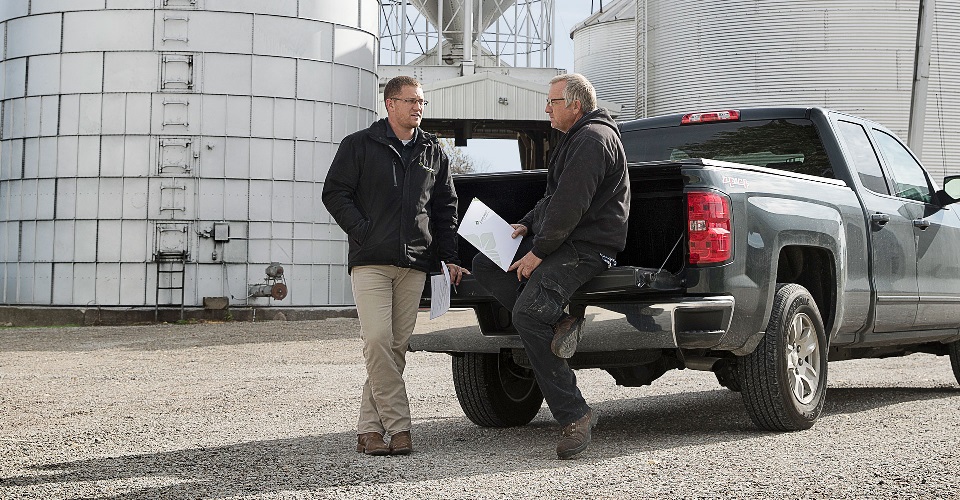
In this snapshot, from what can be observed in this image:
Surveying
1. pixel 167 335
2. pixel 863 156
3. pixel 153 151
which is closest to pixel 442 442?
pixel 863 156

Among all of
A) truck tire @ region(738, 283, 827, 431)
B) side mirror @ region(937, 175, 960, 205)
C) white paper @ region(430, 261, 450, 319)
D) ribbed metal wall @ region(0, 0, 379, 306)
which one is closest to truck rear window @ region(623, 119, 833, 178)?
truck tire @ region(738, 283, 827, 431)

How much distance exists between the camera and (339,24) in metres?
26.3

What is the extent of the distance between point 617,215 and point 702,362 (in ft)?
4.12

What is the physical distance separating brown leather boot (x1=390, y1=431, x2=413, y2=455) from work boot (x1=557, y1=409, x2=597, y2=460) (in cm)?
85

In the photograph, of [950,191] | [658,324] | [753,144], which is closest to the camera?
[658,324]

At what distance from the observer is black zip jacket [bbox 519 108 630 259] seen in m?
6.00

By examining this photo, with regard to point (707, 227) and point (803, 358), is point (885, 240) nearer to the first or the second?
point (803, 358)

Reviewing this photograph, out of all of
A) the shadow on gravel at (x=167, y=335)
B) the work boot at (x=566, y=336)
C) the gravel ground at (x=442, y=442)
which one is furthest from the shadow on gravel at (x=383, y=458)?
→ the shadow on gravel at (x=167, y=335)

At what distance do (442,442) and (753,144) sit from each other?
116 inches

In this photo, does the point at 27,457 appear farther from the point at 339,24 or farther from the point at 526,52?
the point at 526,52

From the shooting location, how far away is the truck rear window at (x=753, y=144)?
7.99 metres

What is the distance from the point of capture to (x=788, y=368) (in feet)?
22.7

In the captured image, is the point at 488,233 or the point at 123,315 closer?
the point at 488,233

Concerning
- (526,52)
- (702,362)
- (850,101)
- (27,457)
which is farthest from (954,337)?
(526,52)
